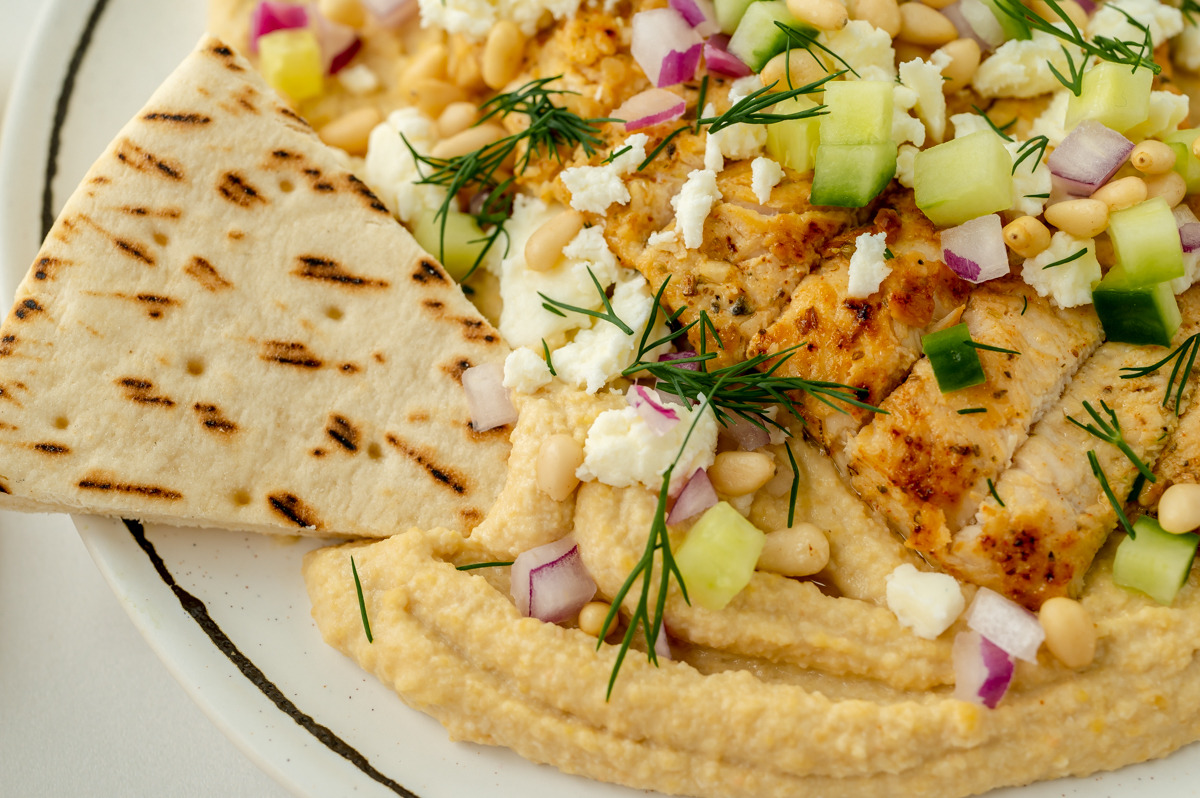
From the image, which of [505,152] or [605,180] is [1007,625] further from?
[505,152]

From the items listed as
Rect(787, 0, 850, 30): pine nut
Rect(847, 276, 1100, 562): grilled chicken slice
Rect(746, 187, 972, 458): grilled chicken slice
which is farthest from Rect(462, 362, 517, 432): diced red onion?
Rect(787, 0, 850, 30): pine nut

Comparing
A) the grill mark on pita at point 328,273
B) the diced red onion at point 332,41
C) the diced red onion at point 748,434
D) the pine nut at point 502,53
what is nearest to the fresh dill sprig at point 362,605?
the grill mark on pita at point 328,273

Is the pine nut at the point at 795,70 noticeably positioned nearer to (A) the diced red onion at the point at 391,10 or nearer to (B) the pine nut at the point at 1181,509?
(A) the diced red onion at the point at 391,10

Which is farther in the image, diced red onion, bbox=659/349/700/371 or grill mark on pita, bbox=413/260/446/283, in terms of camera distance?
grill mark on pita, bbox=413/260/446/283

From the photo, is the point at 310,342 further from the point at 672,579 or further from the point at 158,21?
the point at 158,21

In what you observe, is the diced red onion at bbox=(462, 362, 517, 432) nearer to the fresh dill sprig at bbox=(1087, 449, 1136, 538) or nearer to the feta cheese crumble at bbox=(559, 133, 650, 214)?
the feta cheese crumble at bbox=(559, 133, 650, 214)

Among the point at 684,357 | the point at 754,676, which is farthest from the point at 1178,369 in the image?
the point at 754,676
